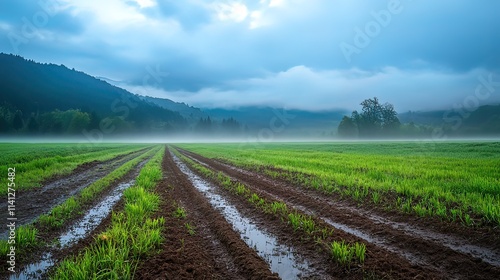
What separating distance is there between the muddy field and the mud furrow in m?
0.02

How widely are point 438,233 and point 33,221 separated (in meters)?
11.2

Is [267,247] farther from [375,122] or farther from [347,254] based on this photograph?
[375,122]

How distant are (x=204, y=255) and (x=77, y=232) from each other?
3854mm

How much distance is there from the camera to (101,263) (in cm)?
464

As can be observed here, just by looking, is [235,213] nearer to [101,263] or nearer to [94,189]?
[101,263]

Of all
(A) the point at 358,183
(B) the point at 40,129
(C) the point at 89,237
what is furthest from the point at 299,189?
(B) the point at 40,129

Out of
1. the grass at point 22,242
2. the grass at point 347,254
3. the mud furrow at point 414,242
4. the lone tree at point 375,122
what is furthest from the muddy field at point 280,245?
the lone tree at point 375,122

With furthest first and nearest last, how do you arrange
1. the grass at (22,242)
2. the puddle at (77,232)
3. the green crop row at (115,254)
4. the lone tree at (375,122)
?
the lone tree at (375,122) < the grass at (22,242) < the puddle at (77,232) < the green crop row at (115,254)

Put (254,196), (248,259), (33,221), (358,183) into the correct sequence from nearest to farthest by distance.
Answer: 1. (248,259)
2. (33,221)
3. (254,196)
4. (358,183)

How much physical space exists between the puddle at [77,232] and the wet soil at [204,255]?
185 cm

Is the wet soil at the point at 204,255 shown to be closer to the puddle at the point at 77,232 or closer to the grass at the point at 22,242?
the puddle at the point at 77,232

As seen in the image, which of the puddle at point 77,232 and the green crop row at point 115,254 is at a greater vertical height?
the green crop row at point 115,254

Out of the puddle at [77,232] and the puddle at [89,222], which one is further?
the puddle at [89,222]

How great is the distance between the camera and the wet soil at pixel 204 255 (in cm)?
463
